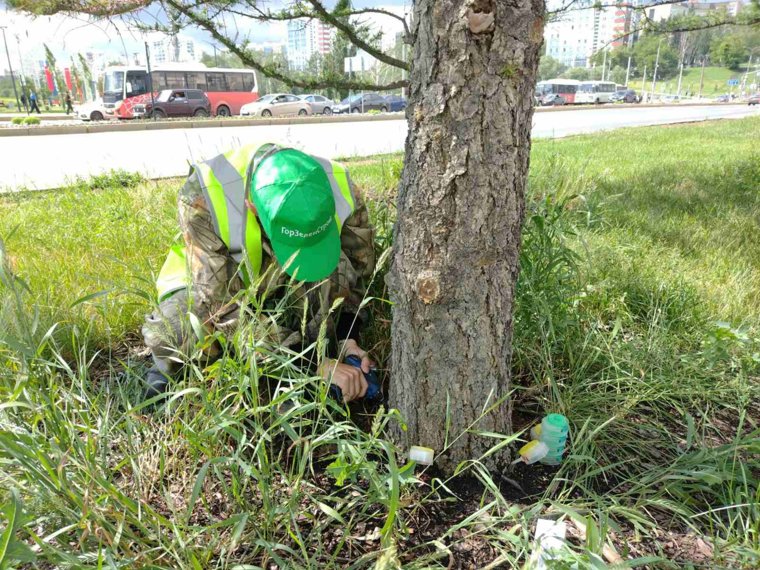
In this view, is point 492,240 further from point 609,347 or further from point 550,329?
point 609,347

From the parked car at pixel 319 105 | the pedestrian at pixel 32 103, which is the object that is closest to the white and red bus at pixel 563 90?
the parked car at pixel 319 105

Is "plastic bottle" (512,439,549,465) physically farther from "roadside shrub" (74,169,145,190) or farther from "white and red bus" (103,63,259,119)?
"white and red bus" (103,63,259,119)

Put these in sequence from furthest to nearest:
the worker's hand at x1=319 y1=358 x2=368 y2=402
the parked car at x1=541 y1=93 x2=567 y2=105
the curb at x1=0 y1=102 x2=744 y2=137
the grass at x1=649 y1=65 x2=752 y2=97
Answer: the grass at x1=649 y1=65 x2=752 y2=97
the parked car at x1=541 y1=93 x2=567 y2=105
the curb at x1=0 y1=102 x2=744 y2=137
the worker's hand at x1=319 y1=358 x2=368 y2=402

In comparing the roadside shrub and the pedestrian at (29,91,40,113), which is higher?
the pedestrian at (29,91,40,113)

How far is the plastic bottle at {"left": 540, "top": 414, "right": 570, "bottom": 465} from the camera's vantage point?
53.6 inches

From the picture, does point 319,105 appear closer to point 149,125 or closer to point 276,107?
point 276,107

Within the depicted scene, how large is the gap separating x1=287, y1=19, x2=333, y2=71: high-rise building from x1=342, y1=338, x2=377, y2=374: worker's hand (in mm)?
1222

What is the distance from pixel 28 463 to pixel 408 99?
3.42 feet

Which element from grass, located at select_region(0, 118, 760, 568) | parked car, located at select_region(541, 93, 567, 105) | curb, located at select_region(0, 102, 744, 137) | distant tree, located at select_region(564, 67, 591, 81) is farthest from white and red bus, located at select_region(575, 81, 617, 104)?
distant tree, located at select_region(564, 67, 591, 81)

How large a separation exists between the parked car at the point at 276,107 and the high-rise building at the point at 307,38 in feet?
78.6

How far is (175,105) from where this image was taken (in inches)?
854

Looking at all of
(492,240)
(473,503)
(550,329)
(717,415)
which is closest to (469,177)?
(492,240)

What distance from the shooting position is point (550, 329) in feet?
5.15

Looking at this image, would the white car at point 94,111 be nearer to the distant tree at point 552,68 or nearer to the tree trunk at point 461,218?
the tree trunk at point 461,218
